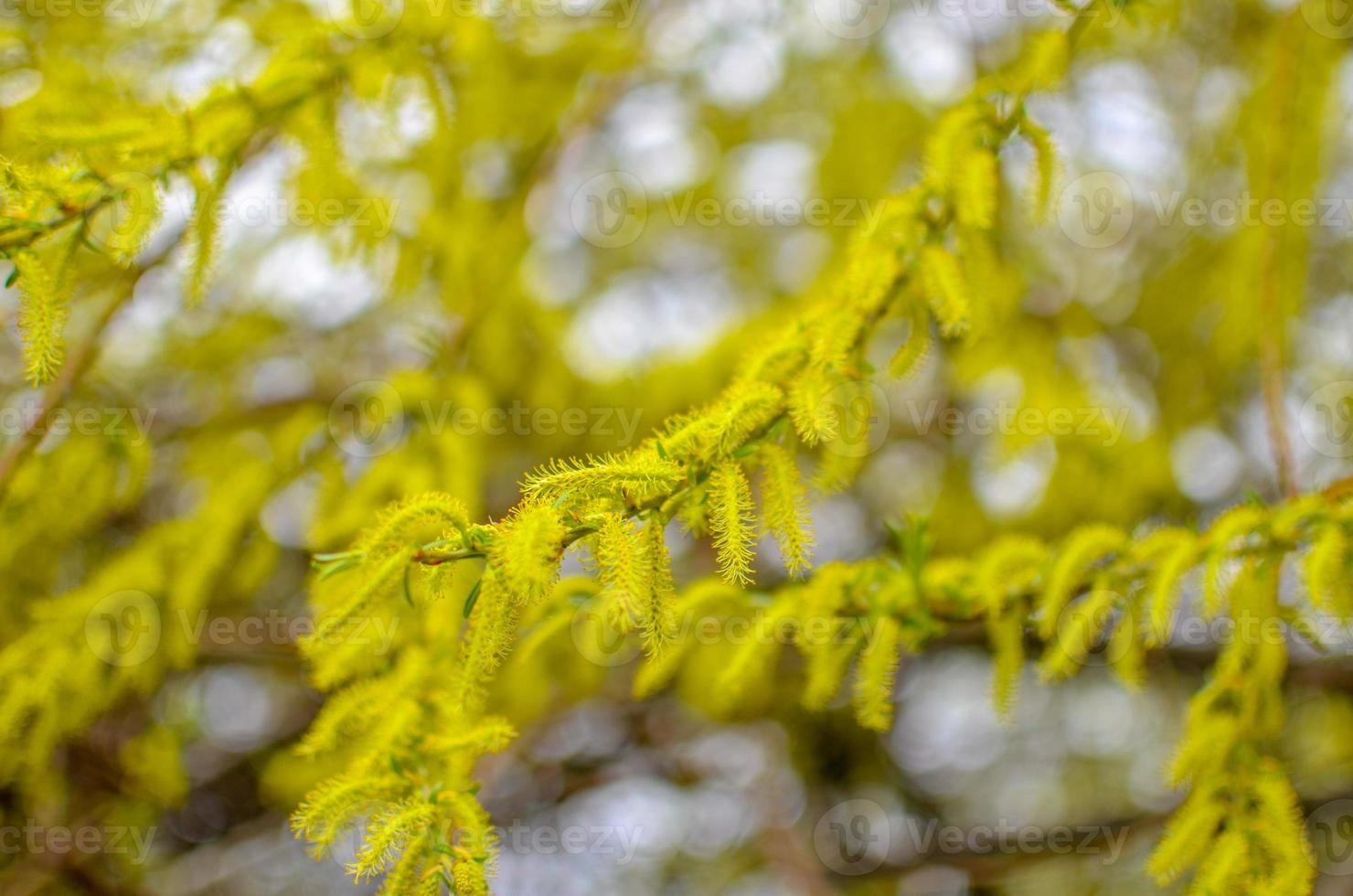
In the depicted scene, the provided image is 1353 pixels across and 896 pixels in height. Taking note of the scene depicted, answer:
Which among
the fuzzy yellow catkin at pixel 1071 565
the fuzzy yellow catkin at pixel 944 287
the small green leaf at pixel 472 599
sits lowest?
the fuzzy yellow catkin at pixel 1071 565

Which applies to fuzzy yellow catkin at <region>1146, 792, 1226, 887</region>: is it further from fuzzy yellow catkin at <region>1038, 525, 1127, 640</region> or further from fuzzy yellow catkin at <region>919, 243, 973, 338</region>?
fuzzy yellow catkin at <region>919, 243, 973, 338</region>

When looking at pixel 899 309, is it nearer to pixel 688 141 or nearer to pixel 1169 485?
pixel 1169 485

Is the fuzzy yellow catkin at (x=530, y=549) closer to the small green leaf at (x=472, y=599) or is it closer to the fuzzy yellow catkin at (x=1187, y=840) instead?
the small green leaf at (x=472, y=599)

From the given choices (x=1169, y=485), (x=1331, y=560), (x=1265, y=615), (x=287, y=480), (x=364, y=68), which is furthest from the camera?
(x=1169, y=485)

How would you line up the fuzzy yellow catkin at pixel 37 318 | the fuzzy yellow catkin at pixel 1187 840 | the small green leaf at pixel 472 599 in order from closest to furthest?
the small green leaf at pixel 472 599 < the fuzzy yellow catkin at pixel 37 318 < the fuzzy yellow catkin at pixel 1187 840

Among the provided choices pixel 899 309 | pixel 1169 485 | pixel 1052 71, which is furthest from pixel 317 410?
pixel 1169 485

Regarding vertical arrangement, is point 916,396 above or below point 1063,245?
below

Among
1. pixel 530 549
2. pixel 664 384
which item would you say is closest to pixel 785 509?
pixel 530 549

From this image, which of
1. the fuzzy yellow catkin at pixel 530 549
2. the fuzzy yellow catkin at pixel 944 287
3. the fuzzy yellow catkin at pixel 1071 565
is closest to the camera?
the fuzzy yellow catkin at pixel 530 549

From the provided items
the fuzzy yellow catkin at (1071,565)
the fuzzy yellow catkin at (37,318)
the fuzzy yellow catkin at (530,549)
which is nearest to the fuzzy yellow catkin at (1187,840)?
the fuzzy yellow catkin at (1071,565)

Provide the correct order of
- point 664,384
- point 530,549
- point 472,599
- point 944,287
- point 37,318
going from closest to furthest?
point 530,549, point 472,599, point 37,318, point 944,287, point 664,384

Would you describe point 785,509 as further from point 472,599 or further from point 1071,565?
point 1071,565
